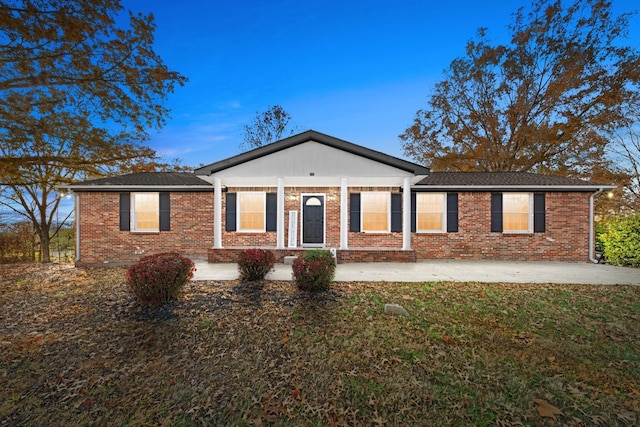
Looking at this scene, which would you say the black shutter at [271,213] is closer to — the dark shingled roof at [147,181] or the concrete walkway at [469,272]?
the dark shingled roof at [147,181]

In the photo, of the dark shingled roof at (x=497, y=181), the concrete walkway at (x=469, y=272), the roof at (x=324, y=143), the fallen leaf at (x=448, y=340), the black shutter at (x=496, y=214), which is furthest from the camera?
the black shutter at (x=496, y=214)

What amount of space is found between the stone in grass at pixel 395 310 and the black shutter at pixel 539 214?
9050 mm

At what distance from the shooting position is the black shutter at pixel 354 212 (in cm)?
Result: 1142

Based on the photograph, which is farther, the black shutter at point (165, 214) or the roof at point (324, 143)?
the black shutter at point (165, 214)

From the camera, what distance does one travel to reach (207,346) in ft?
12.6

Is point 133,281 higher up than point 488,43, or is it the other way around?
point 488,43

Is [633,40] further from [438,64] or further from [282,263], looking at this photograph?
[282,263]

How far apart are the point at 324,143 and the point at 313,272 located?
5270 mm

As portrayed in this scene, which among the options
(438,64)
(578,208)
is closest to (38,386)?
(578,208)

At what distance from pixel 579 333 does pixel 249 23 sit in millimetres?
16395

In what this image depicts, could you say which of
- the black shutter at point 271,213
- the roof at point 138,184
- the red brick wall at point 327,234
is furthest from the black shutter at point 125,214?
the black shutter at point 271,213

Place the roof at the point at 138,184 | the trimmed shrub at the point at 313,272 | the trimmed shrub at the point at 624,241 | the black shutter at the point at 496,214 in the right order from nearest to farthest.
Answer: the trimmed shrub at the point at 313,272
the trimmed shrub at the point at 624,241
the roof at the point at 138,184
the black shutter at the point at 496,214

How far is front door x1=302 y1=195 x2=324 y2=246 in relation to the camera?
38.3 ft

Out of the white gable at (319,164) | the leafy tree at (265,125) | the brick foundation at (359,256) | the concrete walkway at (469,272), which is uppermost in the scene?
the leafy tree at (265,125)
